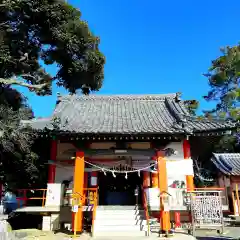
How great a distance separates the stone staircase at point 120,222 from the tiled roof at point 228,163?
10536 mm

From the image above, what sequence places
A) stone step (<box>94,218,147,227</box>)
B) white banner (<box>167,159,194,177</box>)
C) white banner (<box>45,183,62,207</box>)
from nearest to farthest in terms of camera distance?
1. stone step (<box>94,218,147,227</box>)
2. white banner (<box>45,183,62,207</box>)
3. white banner (<box>167,159,194,177</box>)

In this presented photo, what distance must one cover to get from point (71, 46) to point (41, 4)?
1.76 meters

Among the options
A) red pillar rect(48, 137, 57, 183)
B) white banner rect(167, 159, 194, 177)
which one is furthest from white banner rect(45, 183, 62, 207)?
white banner rect(167, 159, 194, 177)

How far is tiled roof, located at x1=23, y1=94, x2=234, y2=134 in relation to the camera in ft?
37.3

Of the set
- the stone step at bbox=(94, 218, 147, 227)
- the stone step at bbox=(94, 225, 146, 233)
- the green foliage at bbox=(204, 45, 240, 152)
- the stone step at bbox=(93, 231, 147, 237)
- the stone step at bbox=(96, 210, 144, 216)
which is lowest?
the stone step at bbox=(93, 231, 147, 237)

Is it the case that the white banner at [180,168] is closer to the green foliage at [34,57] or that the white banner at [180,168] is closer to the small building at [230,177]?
the green foliage at [34,57]

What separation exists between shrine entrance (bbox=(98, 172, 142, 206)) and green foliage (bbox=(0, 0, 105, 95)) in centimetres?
633

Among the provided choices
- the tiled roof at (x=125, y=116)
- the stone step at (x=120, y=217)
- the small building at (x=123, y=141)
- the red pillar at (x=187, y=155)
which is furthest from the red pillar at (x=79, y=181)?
the red pillar at (x=187, y=155)

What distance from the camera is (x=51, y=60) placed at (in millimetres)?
10672

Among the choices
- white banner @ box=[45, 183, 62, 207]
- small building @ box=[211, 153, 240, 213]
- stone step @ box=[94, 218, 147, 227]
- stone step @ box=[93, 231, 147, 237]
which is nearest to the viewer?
stone step @ box=[93, 231, 147, 237]

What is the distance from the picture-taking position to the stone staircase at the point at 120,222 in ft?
32.5

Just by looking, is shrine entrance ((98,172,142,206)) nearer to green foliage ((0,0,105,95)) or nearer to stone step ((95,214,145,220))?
stone step ((95,214,145,220))

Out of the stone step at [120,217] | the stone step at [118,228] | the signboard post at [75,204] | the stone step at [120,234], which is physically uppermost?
the signboard post at [75,204]

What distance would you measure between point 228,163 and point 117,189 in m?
10.4
